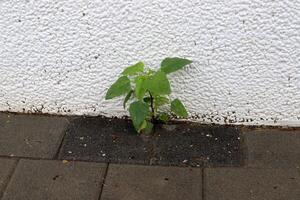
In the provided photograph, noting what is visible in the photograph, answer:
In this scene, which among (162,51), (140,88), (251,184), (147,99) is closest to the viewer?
(251,184)

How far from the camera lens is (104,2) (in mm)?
2855

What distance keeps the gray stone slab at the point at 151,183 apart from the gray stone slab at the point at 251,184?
0.09 meters

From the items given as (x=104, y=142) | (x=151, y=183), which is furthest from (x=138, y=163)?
(x=104, y=142)

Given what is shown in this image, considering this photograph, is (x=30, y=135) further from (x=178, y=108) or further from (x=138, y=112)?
(x=178, y=108)

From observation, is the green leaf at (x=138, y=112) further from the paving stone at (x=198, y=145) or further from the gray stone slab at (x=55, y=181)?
the gray stone slab at (x=55, y=181)

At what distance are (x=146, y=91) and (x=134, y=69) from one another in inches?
6.2

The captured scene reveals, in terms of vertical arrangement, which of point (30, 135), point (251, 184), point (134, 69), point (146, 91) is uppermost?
point (134, 69)

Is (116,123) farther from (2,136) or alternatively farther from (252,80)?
(252,80)

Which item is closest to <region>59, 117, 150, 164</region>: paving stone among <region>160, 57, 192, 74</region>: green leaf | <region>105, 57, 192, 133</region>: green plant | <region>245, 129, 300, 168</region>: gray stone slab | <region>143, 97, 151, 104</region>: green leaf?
<region>105, 57, 192, 133</region>: green plant

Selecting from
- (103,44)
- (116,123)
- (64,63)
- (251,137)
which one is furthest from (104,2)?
(251,137)

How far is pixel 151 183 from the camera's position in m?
2.76

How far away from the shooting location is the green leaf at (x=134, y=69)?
9.52ft

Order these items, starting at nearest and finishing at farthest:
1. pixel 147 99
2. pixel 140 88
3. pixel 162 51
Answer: pixel 140 88, pixel 162 51, pixel 147 99

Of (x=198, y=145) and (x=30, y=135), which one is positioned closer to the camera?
(x=198, y=145)
